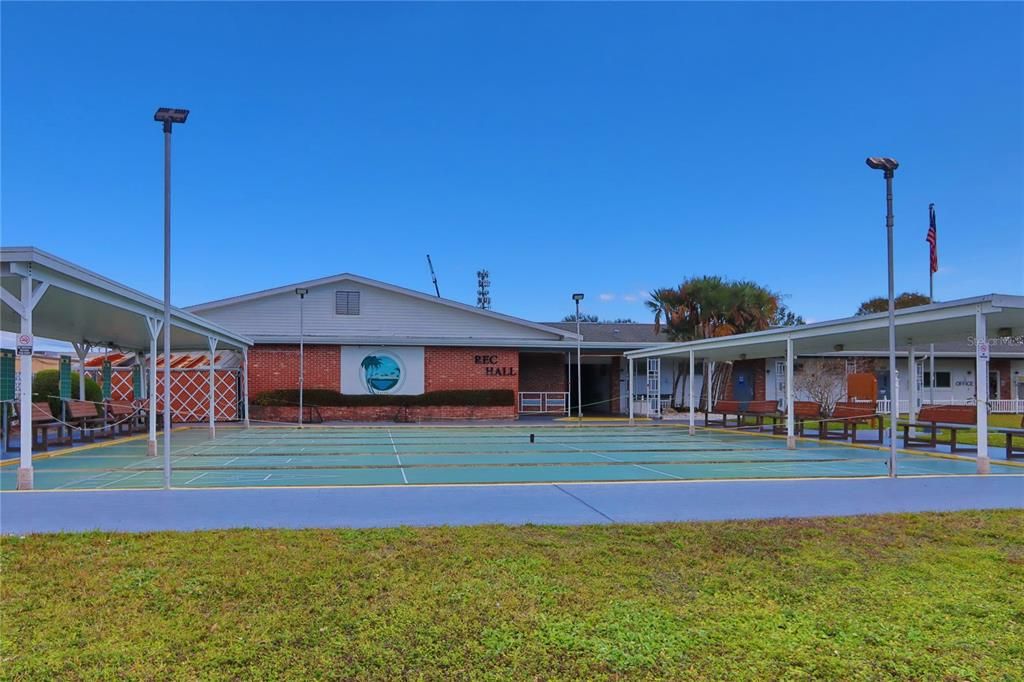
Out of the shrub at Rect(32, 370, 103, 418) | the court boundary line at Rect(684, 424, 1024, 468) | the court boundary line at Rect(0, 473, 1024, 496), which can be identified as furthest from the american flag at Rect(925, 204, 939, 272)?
the shrub at Rect(32, 370, 103, 418)

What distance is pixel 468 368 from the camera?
2662cm

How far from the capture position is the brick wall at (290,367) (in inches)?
999

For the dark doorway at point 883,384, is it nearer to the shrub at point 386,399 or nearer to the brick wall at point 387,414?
the shrub at point 386,399

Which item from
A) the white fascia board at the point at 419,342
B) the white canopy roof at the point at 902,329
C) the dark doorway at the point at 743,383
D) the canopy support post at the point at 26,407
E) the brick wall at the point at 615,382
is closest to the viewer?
the canopy support post at the point at 26,407

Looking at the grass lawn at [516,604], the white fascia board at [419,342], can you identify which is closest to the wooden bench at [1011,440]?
the grass lawn at [516,604]

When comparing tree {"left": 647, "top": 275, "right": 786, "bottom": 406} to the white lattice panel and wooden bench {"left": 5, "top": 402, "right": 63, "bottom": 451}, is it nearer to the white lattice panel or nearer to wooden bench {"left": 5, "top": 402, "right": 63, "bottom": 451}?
the white lattice panel

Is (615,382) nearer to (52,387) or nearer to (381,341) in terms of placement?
(381,341)

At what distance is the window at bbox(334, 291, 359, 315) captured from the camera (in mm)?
26906

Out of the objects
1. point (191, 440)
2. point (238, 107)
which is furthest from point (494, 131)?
point (191, 440)

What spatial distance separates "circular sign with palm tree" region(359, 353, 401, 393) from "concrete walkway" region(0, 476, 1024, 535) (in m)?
17.4

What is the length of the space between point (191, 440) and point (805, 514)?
577 inches

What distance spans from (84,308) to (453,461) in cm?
766

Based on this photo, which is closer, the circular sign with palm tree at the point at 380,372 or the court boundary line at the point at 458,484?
the court boundary line at the point at 458,484

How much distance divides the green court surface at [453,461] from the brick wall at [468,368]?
8032 millimetres
